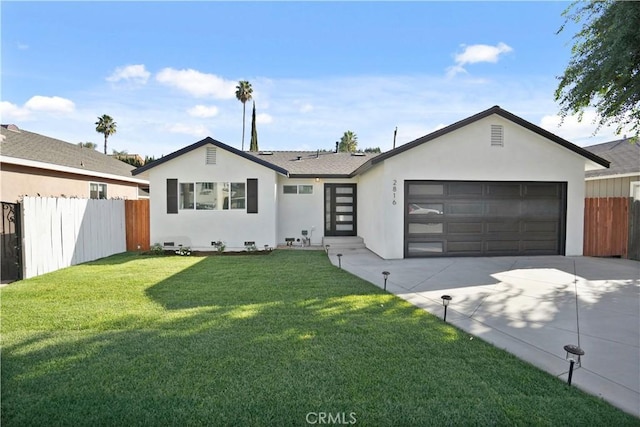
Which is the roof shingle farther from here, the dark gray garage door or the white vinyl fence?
the dark gray garage door

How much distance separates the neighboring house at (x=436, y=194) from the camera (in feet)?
33.6

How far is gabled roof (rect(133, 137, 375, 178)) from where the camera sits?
456 inches

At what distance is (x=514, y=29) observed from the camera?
30.7 feet

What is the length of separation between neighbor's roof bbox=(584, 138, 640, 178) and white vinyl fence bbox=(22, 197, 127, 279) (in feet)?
61.6

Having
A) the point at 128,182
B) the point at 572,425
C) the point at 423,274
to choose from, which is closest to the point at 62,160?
the point at 128,182

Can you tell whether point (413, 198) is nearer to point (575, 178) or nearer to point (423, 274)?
point (423, 274)

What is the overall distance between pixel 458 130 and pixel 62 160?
14.4 metres

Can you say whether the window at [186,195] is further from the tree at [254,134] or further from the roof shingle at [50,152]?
the tree at [254,134]

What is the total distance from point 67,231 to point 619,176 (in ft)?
62.6

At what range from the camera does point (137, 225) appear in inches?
486

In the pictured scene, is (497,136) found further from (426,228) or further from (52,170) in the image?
(52,170)

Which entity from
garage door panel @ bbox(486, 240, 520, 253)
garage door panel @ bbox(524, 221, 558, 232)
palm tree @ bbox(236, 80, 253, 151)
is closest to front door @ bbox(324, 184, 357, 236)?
garage door panel @ bbox(486, 240, 520, 253)

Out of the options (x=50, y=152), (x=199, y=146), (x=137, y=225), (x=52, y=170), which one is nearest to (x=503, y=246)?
(x=199, y=146)

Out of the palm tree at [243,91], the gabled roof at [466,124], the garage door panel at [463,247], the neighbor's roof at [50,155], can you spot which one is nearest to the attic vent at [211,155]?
the neighbor's roof at [50,155]
